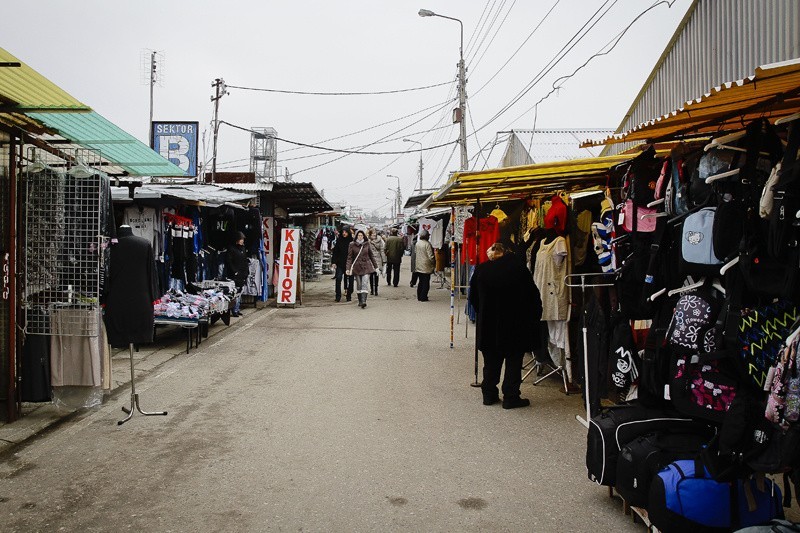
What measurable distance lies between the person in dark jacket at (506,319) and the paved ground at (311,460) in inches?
13.4

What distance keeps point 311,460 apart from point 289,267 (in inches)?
491

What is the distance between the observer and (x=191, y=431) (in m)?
6.57

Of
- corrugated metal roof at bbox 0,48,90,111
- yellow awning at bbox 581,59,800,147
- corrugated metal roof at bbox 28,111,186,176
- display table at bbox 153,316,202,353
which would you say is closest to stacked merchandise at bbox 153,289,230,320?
display table at bbox 153,316,202,353

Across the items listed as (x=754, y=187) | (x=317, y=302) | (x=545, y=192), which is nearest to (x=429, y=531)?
(x=754, y=187)

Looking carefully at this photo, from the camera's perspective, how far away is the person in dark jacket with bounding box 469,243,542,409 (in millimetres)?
7438

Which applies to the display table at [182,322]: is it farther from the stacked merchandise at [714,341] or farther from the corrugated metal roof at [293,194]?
the stacked merchandise at [714,341]

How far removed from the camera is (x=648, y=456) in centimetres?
412

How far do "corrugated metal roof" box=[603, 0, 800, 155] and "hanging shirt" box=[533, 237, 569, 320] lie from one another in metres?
2.64

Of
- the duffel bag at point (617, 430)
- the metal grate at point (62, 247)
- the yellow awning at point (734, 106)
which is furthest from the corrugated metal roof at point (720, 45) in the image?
the metal grate at point (62, 247)

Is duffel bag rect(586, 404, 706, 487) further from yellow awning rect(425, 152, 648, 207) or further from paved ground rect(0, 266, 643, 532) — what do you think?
yellow awning rect(425, 152, 648, 207)

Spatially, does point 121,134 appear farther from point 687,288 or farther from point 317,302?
point 317,302

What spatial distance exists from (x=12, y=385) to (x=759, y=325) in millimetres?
6756

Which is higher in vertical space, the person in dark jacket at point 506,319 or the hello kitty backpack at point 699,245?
the hello kitty backpack at point 699,245

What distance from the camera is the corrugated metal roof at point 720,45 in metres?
6.05
